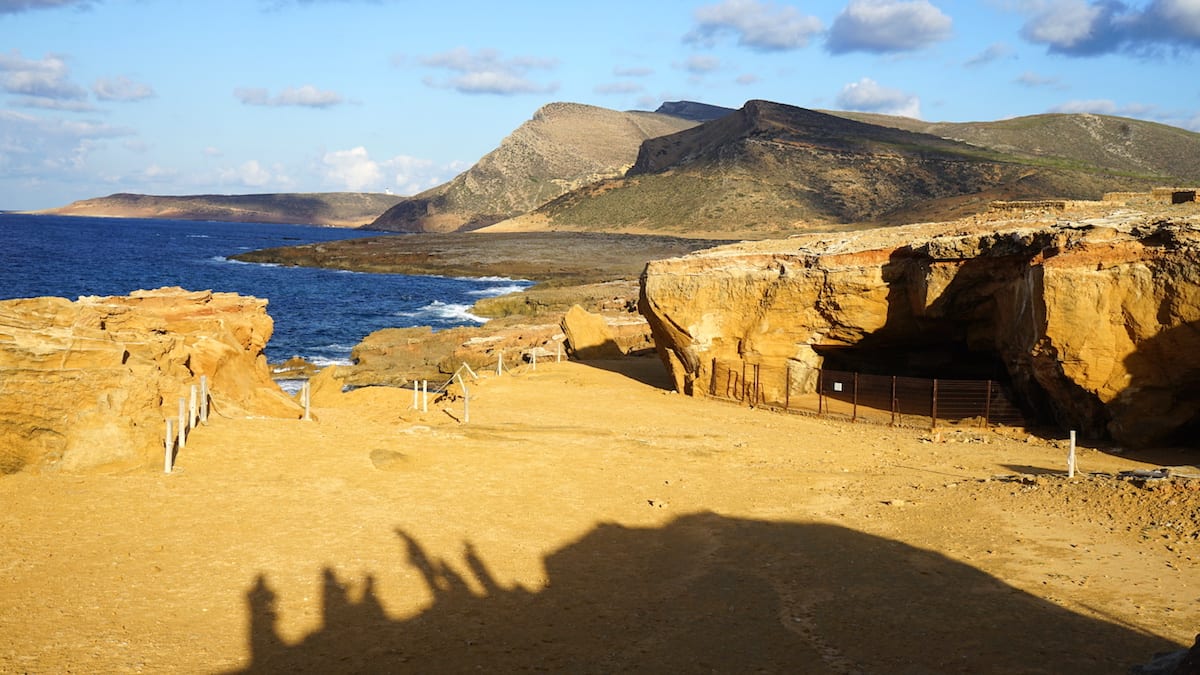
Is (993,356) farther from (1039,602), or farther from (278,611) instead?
(278,611)

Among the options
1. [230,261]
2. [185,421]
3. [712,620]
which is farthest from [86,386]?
[230,261]

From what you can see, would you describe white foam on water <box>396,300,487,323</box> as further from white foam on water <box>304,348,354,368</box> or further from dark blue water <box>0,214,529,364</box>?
white foam on water <box>304,348,354,368</box>

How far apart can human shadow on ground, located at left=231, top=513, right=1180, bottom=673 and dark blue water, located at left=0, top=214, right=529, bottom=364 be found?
32.0 meters

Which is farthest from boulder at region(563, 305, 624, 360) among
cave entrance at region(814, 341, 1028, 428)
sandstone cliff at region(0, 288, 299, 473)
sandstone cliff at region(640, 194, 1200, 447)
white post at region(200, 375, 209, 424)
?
white post at region(200, 375, 209, 424)

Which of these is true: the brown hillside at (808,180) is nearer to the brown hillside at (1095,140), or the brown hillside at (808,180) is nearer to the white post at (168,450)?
the brown hillside at (1095,140)

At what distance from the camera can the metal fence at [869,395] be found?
891 inches

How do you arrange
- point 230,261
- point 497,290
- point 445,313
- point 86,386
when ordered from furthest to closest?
point 230,261, point 497,290, point 445,313, point 86,386

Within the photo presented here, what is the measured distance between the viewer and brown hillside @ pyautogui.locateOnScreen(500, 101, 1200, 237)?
107688 millimetres

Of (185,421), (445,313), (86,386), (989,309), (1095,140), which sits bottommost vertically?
(445,313)

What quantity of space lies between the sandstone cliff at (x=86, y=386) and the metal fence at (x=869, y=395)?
12526mm

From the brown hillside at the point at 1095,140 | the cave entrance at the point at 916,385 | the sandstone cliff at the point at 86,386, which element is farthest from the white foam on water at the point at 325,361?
the brown hillside at the point at 1095,140

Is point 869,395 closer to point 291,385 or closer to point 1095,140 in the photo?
point 291,385

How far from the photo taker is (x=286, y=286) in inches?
3049

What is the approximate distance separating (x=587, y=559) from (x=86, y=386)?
26.5 feet
